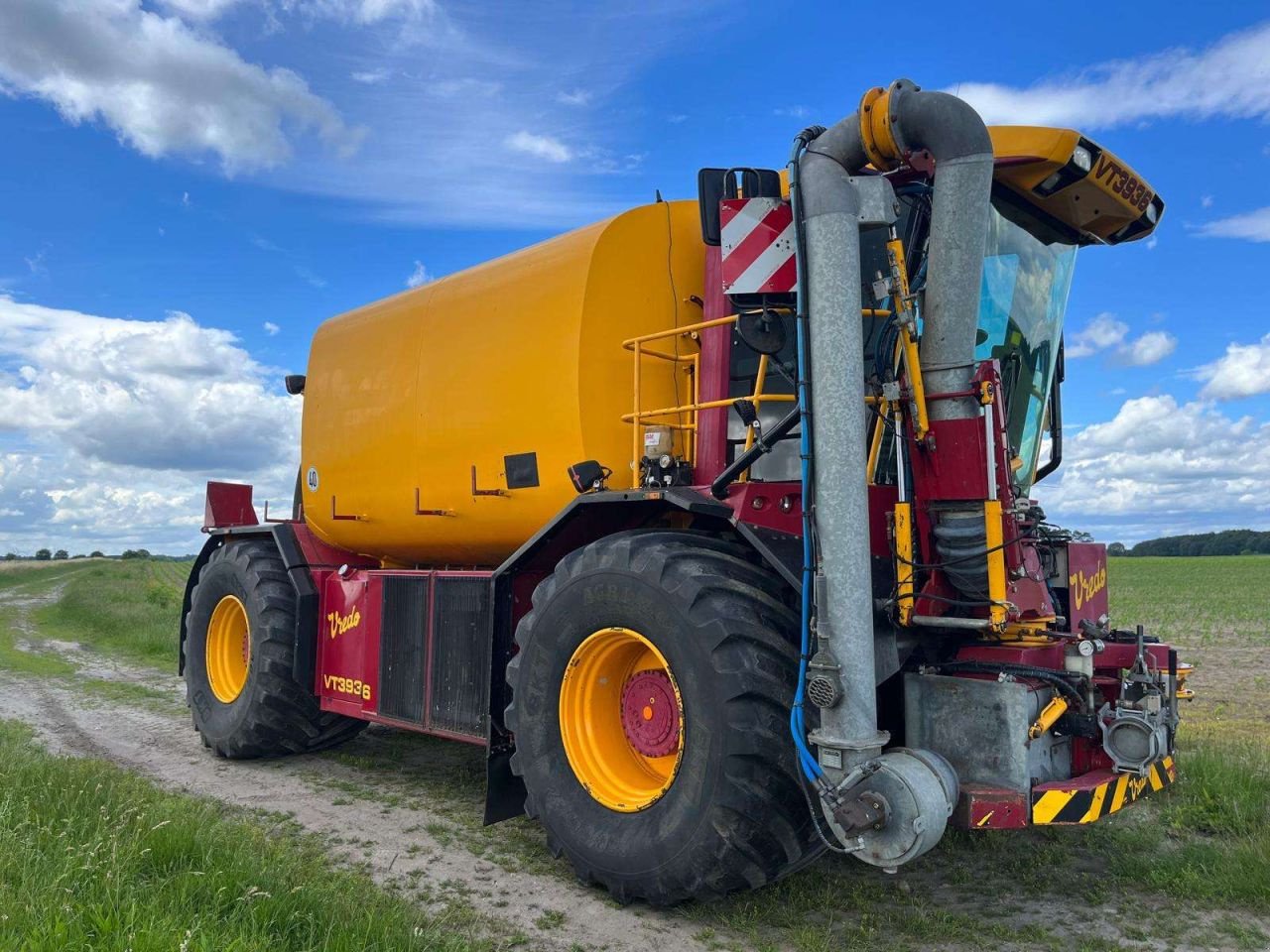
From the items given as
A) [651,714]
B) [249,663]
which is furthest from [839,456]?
[249,663]

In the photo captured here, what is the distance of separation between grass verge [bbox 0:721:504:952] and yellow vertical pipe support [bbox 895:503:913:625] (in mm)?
2148

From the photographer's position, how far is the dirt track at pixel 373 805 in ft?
13.7

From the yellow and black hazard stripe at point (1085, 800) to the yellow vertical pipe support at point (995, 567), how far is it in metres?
0.68

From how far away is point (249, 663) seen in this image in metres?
7.38

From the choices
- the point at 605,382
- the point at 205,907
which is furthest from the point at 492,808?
the point at 605,382

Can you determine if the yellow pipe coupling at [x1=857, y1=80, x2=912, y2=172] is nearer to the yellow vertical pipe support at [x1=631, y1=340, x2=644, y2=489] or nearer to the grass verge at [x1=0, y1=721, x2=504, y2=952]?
the yellow vertical pipe support at [x1=631, y1=340, x2=644, y2=489]

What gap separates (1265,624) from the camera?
22.2m

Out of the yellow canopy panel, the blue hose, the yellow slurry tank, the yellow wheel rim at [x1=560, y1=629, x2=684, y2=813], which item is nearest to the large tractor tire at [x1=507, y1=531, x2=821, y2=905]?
the yellow wheel rim at [x1=560, y1=629, x2=684, y2=813]

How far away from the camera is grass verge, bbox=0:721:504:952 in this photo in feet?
10.4

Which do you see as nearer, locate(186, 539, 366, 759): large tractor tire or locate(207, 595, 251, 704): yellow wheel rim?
locate(186, 539, 366, 759): large tractor tire

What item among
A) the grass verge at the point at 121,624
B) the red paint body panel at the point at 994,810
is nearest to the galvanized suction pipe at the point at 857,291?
the red paint body panel at the point at 994,810

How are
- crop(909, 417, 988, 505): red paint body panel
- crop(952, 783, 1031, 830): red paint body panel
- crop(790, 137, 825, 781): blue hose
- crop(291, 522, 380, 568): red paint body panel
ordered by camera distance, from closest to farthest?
crop(952, 783, 1031, 830): red paint body panel < crop(790, 137, 825, 781): blue hose < crop(909, 417, 988, 505): red paint body panel < crop(291, 522, 380, 568): red paint body panel

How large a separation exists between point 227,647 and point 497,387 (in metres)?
4.05

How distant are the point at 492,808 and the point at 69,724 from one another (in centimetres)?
554
